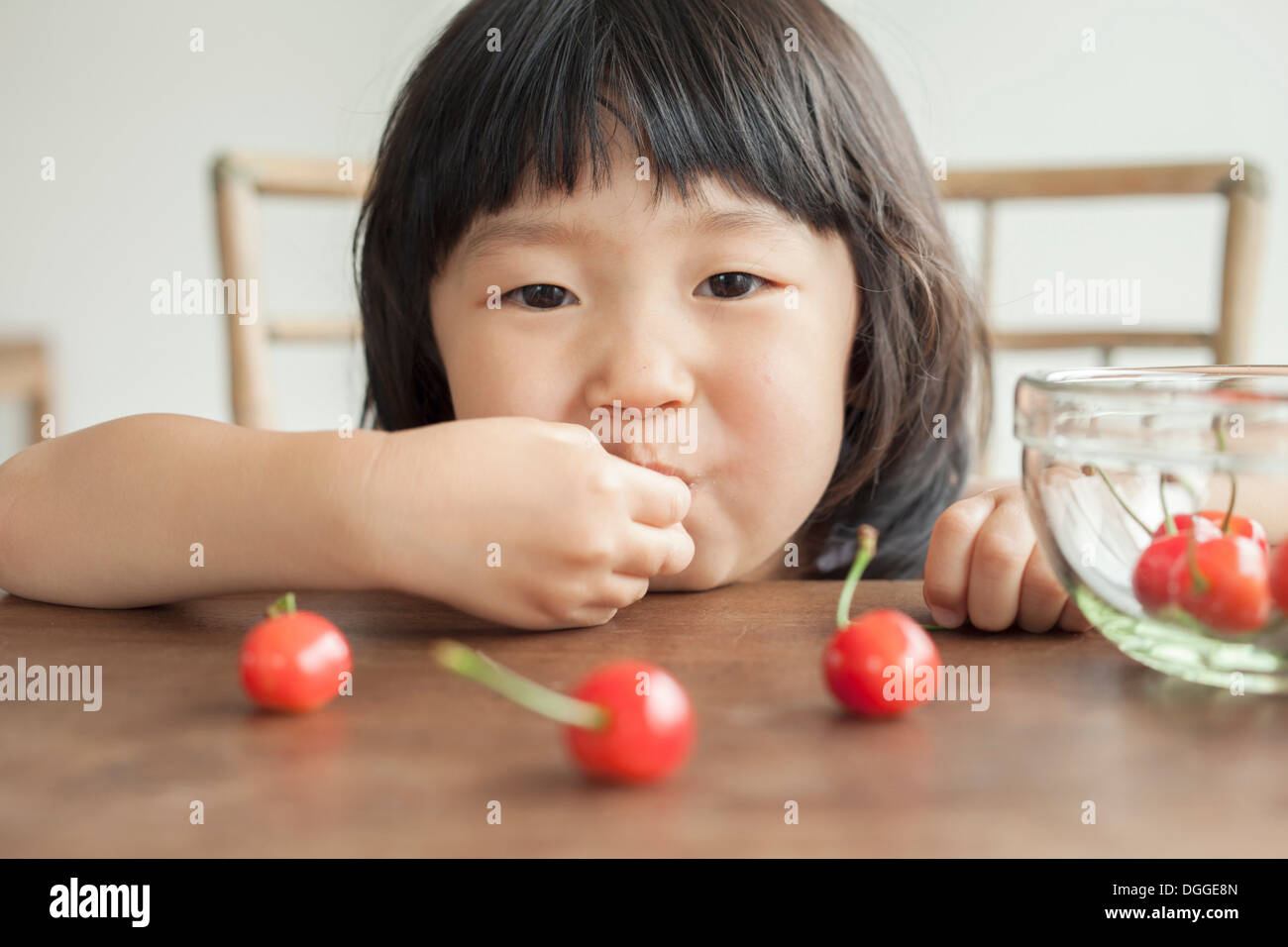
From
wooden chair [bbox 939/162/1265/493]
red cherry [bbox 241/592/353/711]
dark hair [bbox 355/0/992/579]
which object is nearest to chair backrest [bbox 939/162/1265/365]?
wooden chair [bbox 939/162/1265/493]

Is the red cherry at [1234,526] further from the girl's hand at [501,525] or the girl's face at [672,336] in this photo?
the girl's face at [672,336]

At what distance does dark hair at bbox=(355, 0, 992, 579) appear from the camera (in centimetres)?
78

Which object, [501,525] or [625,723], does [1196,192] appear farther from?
[625,723]

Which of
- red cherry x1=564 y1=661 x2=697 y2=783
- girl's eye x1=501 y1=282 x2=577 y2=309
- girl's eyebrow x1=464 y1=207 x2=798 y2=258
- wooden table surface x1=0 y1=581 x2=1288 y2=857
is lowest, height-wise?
wooden table surface x1=0 y1=581 x2=1288 y2=857

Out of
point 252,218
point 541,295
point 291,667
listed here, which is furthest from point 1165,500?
point 252,218

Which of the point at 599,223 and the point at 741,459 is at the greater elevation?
the point at 599,223

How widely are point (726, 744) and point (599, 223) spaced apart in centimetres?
46

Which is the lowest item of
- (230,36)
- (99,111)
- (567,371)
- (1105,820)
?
(1105,820)

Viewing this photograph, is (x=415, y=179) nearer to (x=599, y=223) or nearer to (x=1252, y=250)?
(x=599, y=223)

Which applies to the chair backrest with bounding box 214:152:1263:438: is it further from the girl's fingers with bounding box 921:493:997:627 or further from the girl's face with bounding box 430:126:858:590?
the girl's fingers with bounding box 921:493:997:627

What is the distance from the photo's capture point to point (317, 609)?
603 millimetres

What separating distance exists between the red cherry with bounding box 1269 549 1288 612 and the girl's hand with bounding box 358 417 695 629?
0.92 ft

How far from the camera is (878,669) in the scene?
0.40 meters

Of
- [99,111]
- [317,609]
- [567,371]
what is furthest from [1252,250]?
[99,111]
